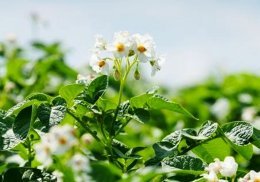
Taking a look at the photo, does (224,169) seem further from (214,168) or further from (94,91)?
(94,91)

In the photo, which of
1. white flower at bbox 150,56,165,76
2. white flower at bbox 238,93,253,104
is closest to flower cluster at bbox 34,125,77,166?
white flower at bbox 150,56,165,76

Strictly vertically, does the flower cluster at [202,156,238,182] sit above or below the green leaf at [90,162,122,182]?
below

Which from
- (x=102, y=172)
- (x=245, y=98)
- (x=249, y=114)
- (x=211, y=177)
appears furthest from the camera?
(x=245, y=98)

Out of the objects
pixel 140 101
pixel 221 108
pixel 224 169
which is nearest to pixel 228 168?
pixel 224 169

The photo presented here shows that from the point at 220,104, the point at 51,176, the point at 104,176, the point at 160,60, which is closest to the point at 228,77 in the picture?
the point at 220,104

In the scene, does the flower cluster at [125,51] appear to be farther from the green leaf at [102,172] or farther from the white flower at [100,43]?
the green leaf at [102,172]

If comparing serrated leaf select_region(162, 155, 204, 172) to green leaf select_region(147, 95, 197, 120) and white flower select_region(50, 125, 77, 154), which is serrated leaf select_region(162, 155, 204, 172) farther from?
white flower select_region(50, 125, 77, 154)
